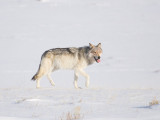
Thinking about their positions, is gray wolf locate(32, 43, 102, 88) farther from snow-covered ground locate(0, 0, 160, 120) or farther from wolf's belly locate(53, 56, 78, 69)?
snow-covered ground locate(0, 0, 160, 120)

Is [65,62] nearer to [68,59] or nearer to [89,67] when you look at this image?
[68,59]

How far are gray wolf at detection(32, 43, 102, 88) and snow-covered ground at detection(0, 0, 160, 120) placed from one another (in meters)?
0.54

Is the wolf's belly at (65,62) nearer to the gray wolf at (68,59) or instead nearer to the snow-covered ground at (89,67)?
the gray wolf at (68,59)

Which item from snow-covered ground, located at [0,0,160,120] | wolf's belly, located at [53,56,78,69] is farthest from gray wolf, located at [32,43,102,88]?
snow-covered ground, located at [0,0,160,120]

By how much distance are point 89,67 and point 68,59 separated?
6.58 meters

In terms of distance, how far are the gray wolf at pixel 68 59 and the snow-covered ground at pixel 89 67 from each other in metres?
0.54

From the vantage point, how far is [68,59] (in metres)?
A: 9.77

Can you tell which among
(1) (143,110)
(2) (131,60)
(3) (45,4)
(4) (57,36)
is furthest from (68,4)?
(1) (143,110)

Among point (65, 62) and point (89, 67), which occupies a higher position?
point (89, 67)

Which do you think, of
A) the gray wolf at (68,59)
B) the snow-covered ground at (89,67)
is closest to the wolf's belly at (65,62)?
the gray wolf at (68,59)

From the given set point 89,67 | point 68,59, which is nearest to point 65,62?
point 68,59

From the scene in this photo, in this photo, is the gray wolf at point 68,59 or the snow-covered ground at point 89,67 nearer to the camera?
the snow-covered ground at point 89,67

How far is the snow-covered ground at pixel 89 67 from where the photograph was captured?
5859 mm

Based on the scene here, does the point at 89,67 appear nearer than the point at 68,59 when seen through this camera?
No
